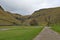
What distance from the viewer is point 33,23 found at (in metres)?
180

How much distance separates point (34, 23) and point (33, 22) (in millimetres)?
2400

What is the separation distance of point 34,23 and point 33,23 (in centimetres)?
116

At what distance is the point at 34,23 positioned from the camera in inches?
7096

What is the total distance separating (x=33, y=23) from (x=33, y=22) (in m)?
2.79

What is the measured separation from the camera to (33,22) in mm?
182250
